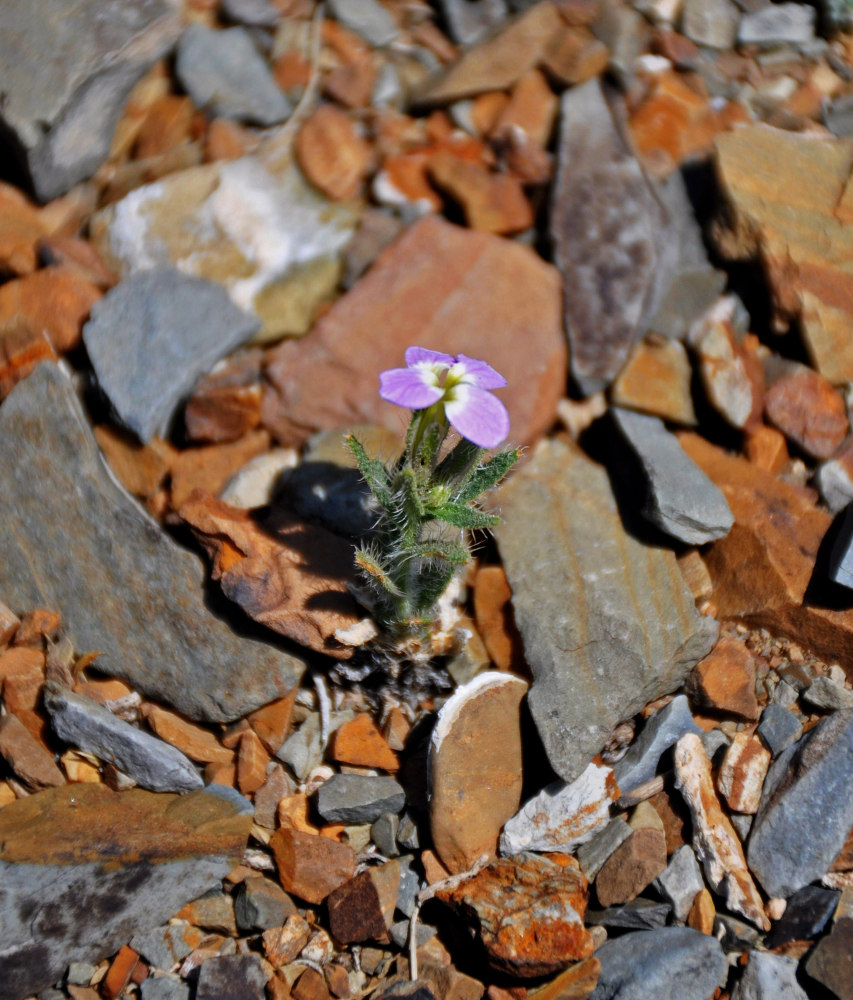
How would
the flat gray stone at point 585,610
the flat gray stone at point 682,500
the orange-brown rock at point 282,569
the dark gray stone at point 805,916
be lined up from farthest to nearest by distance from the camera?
the flat gray stone at point 682,500, the orange-brown rock at point 282,569, the flat gray stone at point 585,610, the dark gray stone at point 805,916

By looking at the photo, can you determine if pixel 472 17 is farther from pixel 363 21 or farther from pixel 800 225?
pixel 800 225

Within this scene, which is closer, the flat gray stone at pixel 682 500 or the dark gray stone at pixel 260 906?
the dark gray stone at pixel 260 906

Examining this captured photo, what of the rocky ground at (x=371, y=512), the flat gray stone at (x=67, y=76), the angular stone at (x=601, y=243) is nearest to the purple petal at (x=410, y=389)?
the rocky ground at (x=371, y=512)

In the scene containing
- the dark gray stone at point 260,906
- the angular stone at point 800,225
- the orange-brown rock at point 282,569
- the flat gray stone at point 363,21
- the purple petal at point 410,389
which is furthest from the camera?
the flat gray stone at point 363,21

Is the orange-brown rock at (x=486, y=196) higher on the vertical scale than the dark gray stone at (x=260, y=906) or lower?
higher

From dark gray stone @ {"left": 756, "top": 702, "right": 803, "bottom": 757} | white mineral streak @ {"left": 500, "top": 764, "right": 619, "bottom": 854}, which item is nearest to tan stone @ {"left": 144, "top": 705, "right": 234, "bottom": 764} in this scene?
white mineral streak @ {"left": 500, "top": 764, "right": 619, "bottom": 854}

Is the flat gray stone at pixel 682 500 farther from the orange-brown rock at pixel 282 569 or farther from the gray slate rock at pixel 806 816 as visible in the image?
the orange-brown rock at pixel 282 569

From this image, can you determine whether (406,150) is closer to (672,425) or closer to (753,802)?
(672,425)
